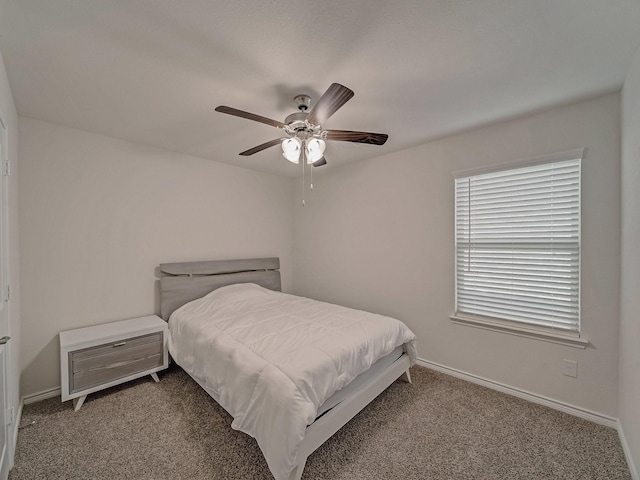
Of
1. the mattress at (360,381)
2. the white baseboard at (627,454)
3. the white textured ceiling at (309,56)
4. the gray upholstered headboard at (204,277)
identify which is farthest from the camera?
the gray upholstered headboard at (204,277)

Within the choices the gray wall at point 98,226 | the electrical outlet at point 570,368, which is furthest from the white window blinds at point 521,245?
the gray wall at point 98,226

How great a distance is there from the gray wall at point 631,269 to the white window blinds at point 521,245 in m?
0.28

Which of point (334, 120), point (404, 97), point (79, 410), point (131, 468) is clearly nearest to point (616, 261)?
point (404, 97)

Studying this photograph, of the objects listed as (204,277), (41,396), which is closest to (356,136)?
(204,277)

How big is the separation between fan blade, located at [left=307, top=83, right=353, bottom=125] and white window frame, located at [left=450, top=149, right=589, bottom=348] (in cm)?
165

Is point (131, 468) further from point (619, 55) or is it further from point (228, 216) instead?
point (619, 55)

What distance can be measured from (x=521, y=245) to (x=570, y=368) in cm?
102

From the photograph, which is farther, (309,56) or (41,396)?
(41,396)

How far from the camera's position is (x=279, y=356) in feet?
5.78

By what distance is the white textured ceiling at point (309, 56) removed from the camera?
1258mm

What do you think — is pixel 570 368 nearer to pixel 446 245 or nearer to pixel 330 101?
pixel 446 245

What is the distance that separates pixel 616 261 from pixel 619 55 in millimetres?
1345

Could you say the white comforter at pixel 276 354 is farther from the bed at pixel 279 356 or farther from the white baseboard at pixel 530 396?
the white baseboard at pixel 530 396

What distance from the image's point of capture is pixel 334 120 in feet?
7.66
